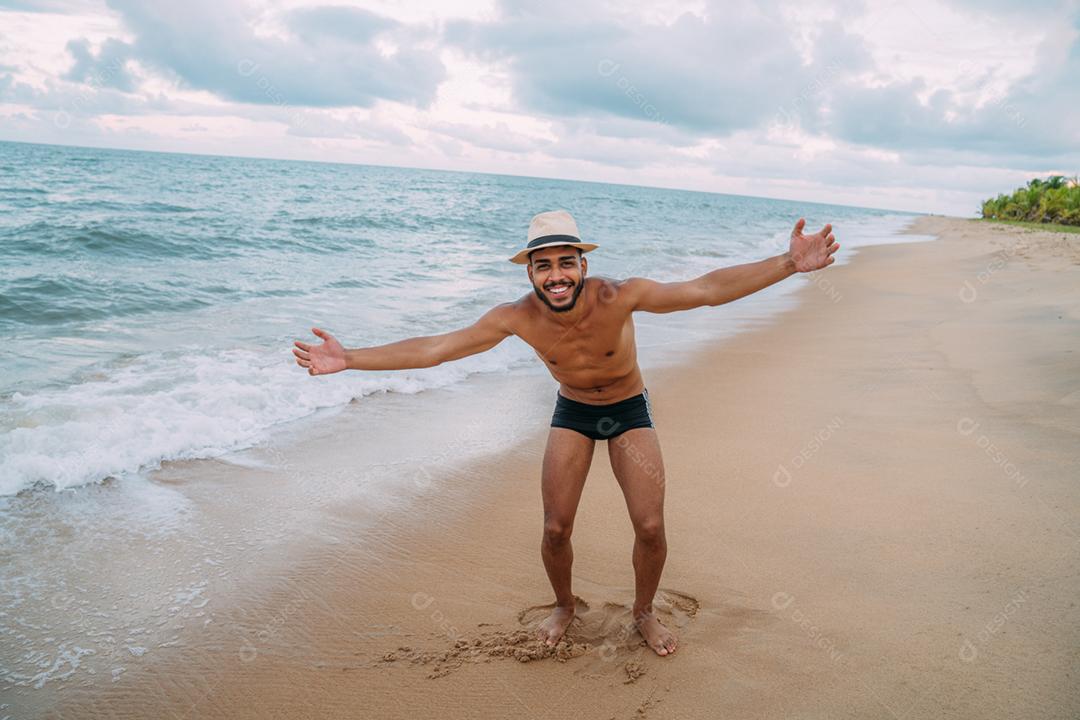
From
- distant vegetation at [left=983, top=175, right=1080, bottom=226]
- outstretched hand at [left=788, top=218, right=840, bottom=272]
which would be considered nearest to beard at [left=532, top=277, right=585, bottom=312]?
outstretched hand at [left=788, top=218, right=840, bottom=272]

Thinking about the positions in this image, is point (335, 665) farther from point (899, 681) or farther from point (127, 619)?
point (899, 681)

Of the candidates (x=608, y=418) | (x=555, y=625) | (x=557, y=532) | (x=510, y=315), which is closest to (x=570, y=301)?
(x=510, y=315)

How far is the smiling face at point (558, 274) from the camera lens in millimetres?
3402

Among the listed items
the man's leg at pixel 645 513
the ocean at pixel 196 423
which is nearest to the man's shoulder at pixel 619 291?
the man's leg at pixel 645 513

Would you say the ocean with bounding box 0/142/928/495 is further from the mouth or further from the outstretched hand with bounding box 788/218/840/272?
the outstretched hand with bounding box 788/218/840/272

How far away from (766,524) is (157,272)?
13878 millimetres

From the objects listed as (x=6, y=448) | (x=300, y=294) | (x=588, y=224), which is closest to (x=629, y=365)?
(x=6, y=448)

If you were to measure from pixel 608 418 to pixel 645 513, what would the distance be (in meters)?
0.53

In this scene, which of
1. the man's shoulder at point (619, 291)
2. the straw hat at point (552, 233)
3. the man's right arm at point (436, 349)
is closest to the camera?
the straw hat at point (552, 233)

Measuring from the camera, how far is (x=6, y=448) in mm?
5441

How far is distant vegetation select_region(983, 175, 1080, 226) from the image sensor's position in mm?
36878

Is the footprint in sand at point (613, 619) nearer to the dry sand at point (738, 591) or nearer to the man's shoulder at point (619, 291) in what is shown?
the dry sand at point (738, 591)

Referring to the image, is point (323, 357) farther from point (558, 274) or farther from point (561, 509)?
point (561, 509)

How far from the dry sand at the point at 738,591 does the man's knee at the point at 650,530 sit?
56 centimetres
